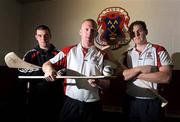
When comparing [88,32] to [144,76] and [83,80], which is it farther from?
[144,76]

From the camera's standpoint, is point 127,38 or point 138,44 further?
point 127,38

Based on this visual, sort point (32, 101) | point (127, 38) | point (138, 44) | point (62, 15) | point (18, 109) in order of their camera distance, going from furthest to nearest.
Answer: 1. point (62, 15)
2. point (127, 38)
3. point (18, 109)
4. point (32, 101)
5. point (138, 44)

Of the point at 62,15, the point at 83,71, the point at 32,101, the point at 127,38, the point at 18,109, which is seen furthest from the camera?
the point at 62,15

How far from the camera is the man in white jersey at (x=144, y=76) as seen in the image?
195 centimetres

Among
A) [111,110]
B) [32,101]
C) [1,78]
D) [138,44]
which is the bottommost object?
[111,110]

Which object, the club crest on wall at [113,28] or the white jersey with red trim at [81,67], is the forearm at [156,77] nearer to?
the white jersey with red trim at [81,67]

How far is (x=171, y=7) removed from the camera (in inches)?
116

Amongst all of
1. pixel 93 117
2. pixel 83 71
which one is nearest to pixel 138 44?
pixel 83 71

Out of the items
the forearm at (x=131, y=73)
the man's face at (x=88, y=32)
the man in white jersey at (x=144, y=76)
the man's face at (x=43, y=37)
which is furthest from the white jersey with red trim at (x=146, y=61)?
the man's face at (x=43, y=37)

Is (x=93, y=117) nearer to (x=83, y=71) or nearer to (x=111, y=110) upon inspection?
(x=83, y=71)

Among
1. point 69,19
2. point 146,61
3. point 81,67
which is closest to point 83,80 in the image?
point 81,67

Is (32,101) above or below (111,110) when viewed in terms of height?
above

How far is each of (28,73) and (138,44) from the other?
96 centimetres

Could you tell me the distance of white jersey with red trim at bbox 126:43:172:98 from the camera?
79.4 inches
